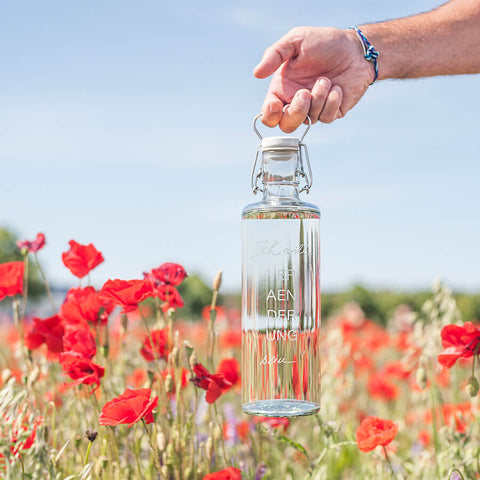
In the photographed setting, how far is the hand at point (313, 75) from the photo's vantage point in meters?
2.07

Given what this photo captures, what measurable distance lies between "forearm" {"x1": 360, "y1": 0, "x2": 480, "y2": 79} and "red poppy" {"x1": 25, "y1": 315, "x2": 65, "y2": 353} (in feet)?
5.24

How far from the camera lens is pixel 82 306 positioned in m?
2.18

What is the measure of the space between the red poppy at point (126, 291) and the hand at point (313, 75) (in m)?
0.70

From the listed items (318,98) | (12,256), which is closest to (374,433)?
(318,98)

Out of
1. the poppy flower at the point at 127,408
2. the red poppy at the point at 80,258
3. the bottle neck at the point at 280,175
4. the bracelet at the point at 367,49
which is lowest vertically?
the poppy flower at the point at 127,408

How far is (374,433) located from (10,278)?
1432 millimetres

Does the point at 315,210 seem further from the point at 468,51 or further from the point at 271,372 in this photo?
the point at 468,51

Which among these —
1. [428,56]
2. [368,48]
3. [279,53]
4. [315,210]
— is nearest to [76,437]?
[315,210]

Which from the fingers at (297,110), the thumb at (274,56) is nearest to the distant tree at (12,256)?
the thumb at (274,56)

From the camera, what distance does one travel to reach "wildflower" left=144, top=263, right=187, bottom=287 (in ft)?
6.88

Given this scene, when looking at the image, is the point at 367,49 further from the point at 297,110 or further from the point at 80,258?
the point at 80,258

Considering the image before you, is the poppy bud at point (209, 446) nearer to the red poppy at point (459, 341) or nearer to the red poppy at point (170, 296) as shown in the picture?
the red poppy at point (170, 296)

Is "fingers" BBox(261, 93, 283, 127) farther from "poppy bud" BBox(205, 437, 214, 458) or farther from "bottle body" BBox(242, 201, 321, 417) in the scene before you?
"poppy bud" BBox(205, 437, 214, 458)

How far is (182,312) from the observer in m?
11.9
